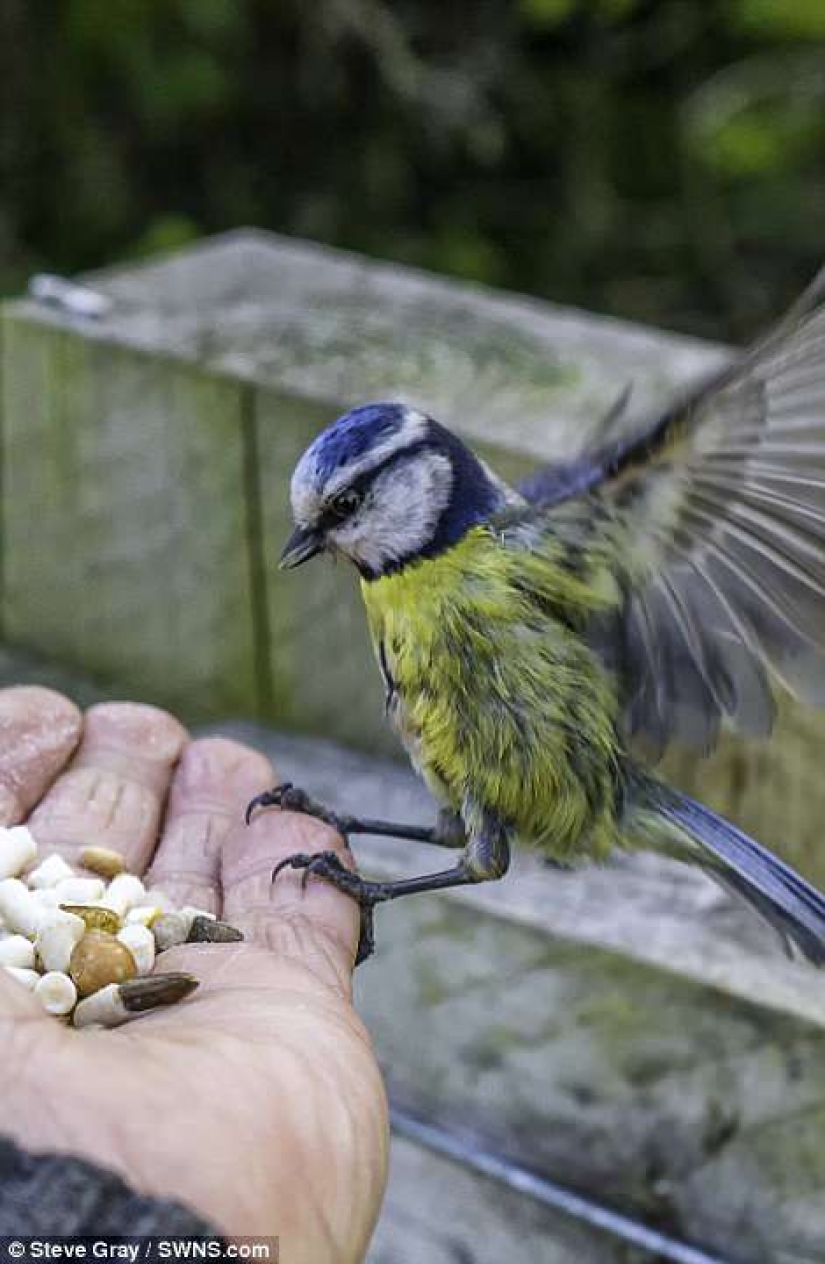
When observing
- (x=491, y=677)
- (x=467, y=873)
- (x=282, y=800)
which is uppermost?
(x=491, y=677)

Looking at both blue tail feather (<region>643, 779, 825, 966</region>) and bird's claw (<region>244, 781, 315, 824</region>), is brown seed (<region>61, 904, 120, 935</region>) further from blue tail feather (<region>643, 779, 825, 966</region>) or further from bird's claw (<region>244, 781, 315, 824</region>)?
blue tail feather (<region>643, 779, 825, 966</region>)

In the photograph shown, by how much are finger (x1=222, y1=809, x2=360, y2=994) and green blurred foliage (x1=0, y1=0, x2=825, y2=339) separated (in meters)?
2.56

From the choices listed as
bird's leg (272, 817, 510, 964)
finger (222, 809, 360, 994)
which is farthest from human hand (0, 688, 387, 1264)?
bird's leg (272, 817, 510, 964)

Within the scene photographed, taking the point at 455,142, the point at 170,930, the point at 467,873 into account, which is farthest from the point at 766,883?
the point at 455,142

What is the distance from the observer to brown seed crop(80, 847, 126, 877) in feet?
6.59

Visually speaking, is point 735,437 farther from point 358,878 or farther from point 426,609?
point 358,878

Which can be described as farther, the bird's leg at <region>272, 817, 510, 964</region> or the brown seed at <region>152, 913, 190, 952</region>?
the bird's leg at <region>272, 817, 510, 964</region>

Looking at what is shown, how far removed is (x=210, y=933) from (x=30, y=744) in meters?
0.40

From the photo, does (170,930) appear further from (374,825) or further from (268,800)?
(374,825)

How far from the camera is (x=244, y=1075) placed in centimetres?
150

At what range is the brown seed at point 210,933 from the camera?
184cm

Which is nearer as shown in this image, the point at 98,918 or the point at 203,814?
the point at 98,918

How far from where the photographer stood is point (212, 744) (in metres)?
2.21

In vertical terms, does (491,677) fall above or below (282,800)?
above
